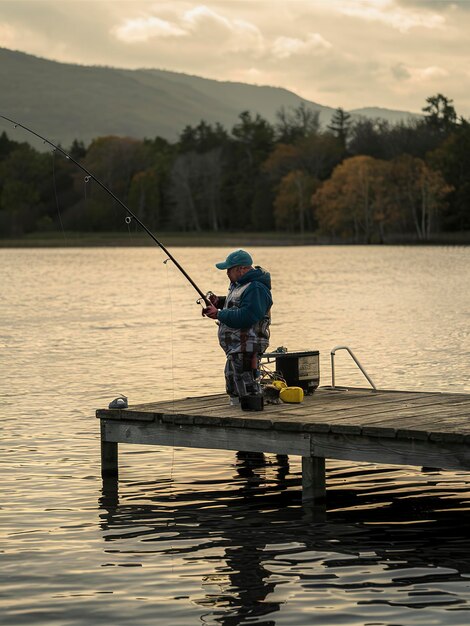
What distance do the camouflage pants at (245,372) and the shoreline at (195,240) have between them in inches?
4723

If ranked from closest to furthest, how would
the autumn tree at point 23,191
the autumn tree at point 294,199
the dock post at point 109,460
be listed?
the dock post at point 109,460 → the autumn tree at point 294,199 → the autumn tree at point 23,191

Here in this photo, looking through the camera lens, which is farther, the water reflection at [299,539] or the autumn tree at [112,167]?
the autumn tree at [112,167]

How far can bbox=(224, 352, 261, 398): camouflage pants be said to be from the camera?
39.2 ft

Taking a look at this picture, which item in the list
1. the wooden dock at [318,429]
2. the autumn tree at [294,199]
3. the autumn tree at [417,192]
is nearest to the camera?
the wooden dock at [318,429]

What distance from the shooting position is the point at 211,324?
35.0 m

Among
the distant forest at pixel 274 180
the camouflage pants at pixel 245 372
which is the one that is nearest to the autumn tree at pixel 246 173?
the distant forest at pixel 274 180

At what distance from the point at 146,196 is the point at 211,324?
124992mm

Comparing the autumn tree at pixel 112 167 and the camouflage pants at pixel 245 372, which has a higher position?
the autumn tree at pixel 112 167

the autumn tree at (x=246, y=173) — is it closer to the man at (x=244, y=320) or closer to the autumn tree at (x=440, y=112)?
the autumn tree at (x=440, y=112)

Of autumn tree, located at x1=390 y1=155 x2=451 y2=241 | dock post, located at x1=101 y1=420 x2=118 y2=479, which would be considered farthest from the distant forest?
dock post, located at x1=101 y1=420 x2=118 y2=479

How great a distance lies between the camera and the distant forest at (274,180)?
428 ft

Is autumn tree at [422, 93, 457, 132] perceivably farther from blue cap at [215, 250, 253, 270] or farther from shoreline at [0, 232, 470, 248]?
blue cap at [215, 250, 253, 270]

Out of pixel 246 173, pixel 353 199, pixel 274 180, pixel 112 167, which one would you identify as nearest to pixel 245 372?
pixel 353 199

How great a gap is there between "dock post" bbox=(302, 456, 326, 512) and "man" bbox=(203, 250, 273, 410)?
764mm
